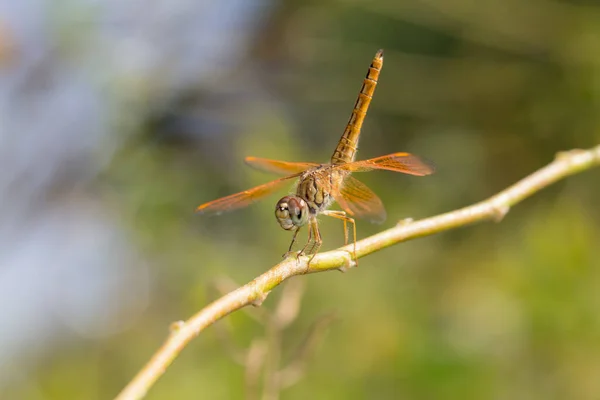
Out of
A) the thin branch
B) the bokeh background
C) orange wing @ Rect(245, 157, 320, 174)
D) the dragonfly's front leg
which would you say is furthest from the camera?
the bokeh background

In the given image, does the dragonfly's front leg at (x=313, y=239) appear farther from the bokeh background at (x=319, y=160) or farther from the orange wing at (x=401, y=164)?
the bokeh background at (x=319, y=160)

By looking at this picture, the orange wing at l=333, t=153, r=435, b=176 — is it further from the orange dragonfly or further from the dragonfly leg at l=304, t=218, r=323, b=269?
the dragonfly leg at l=304, t=218, r=323, b=269

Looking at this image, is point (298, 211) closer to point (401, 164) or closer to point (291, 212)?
point (291, 212)

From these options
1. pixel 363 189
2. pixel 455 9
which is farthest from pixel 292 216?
pixel 455 9

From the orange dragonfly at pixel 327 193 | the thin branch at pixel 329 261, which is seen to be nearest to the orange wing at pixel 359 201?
the orange dragonfly at pixel 327 193

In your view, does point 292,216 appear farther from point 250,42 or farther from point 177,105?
point 250,42

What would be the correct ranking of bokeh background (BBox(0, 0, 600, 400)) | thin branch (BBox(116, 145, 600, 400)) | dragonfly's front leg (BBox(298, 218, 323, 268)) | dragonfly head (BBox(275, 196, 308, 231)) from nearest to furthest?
thin branch (BBox(116, 145, 600, 400)), dragonfly's front leg (BBox(298, 218, 323, 268)), dragonfly head (BBox(275, 196, 308, 231)), bokeh background (BBox(0, 0, 600, 400))

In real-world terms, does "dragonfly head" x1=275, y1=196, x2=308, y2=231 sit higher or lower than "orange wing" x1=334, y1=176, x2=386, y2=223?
lower

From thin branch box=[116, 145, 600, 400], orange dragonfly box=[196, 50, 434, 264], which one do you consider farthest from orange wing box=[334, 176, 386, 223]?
thin branch box=[116, 145, 600, 400]
